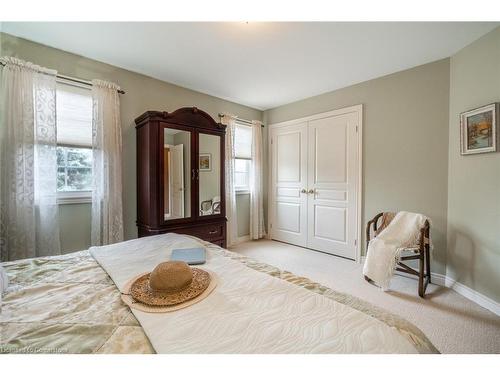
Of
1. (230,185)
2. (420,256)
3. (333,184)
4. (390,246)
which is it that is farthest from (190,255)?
(333,184)

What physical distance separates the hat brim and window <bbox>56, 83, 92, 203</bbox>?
1.77m

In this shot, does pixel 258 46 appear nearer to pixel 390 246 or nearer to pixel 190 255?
pixel 190 255

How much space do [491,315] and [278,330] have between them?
7.31ft

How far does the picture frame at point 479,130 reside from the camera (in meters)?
1.83

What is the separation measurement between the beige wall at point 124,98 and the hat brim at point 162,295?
1729 mm

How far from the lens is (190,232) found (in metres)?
2.59

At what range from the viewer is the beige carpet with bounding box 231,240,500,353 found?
1493mm

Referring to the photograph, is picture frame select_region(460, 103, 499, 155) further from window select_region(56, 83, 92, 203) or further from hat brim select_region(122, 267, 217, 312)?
window select_region(56, 83, 92, 203)

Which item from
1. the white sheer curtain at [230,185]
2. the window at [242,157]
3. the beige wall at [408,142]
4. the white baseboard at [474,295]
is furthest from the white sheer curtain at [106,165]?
the white baseboard at [474,295]

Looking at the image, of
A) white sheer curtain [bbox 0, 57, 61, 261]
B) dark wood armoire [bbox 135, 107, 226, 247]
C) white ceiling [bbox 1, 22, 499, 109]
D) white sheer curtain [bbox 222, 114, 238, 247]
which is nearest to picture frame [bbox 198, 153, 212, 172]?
dark wood armoire [bbox 135, 107, 226, 247]

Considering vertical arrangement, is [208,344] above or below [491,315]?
above

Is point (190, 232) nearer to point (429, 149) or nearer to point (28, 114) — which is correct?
point (28, 114)

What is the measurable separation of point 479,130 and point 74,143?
382 cm
